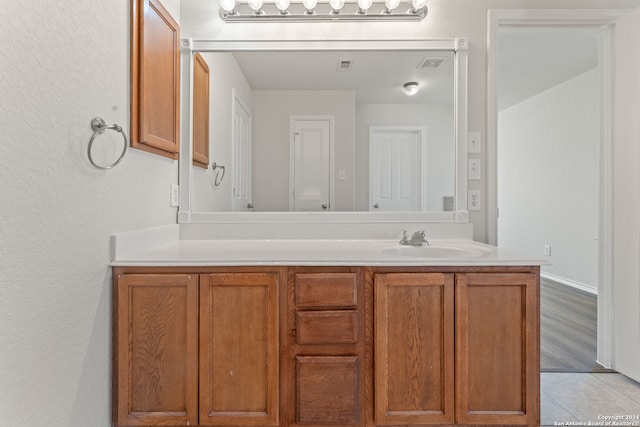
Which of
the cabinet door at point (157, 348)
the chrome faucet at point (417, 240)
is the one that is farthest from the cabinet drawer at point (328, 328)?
the chrome faucet at point (417, 240)

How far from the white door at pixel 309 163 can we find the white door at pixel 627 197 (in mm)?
1602

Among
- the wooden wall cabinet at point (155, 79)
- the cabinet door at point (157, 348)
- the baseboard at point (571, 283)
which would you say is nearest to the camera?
the cabinet door at point (157, 348)

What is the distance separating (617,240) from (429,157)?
1.15 metres

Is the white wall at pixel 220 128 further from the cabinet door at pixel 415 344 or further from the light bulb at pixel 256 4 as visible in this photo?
the cabinet door at pixel 415 344

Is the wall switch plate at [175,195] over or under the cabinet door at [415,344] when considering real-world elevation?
over

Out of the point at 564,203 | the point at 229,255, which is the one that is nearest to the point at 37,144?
the point at 229,255

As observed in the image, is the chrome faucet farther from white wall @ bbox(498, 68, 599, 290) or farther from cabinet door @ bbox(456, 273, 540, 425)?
white wall @ bbox(498, 68, 599, 290)

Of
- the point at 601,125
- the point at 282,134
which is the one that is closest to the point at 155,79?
the point at 282,134

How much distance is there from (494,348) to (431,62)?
1.45 m

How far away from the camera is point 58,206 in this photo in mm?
1060

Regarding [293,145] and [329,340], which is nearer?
[329,340]

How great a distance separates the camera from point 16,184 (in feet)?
3.01

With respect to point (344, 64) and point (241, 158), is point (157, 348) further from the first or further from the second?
point (344, 64)

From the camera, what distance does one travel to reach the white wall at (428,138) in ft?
6.33
